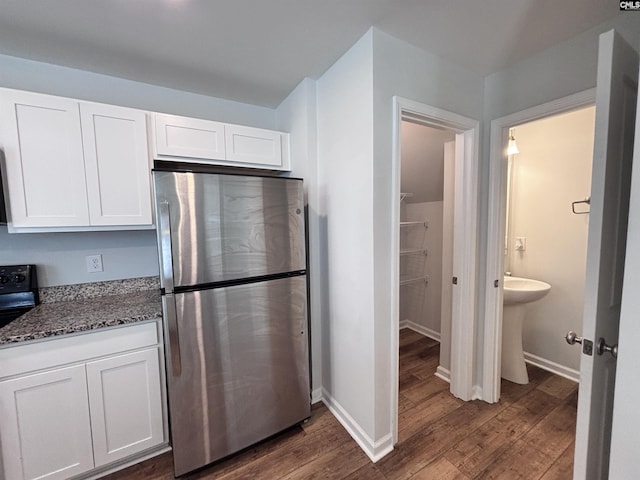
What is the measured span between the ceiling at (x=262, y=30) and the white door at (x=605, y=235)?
65 centimetres

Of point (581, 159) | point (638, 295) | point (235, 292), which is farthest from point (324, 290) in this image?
point (581, 159)

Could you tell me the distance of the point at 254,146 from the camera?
1996mm

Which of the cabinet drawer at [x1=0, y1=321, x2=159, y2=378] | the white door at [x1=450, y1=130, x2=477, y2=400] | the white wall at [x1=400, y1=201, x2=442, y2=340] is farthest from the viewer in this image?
the white wall at [x1=400, y1=201, x2=442, y2=340]

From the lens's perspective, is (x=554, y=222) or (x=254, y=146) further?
(x=554, y=222)

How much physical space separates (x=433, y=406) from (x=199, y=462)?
1.58 metres

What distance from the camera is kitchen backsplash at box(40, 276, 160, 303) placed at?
1720mm

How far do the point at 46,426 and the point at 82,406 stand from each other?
0.15 metres

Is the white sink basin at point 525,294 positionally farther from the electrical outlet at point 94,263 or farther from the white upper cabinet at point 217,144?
the electrical outlet at point 94,263

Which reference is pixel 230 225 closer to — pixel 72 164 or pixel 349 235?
pixel 349 235

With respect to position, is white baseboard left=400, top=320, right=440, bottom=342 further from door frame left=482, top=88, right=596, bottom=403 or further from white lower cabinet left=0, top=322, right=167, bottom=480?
white lower cabinet left=0, top=322, right=167, bottom=480

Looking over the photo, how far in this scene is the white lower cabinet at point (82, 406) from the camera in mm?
1247

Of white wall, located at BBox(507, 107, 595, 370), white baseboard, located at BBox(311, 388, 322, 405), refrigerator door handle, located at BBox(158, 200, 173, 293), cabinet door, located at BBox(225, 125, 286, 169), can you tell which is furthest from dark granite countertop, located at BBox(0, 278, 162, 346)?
white wall, located at BBox(507, 107, 595, 370)

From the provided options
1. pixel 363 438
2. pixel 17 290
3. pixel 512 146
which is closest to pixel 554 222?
pixel 512 146

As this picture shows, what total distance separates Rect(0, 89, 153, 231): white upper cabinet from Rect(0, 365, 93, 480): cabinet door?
0.81 m
